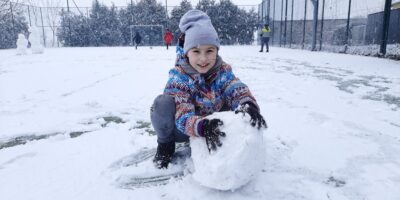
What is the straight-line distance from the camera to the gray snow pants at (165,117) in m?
1.83

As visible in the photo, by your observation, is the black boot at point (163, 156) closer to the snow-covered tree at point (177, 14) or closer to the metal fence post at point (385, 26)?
the metal fence post at point (385, 26)

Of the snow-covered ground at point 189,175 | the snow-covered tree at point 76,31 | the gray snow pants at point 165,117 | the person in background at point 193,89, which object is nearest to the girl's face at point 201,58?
the person in background at point 193,89

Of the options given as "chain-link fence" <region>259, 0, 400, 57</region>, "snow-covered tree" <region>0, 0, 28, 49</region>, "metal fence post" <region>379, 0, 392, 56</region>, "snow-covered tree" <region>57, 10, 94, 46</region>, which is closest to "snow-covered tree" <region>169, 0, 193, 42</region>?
"snow-covered tree" <region>57, 10, 94, 46</region>

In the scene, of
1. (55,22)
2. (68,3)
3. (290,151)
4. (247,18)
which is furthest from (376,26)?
(55,22)

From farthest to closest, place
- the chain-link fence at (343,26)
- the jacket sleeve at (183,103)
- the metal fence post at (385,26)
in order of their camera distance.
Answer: the chain-link fence at (343,26) < the metal fence post at (385,26) < the jacket sleeve at (183,103)

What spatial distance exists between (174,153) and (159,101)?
47cm

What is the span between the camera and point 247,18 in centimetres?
2666

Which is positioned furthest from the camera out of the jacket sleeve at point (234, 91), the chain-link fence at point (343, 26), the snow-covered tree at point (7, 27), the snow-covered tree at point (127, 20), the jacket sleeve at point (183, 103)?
the snow-covered tree at point (127, 20)

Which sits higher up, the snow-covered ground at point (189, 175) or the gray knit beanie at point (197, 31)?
the gray knit beanie at point (197, 31)

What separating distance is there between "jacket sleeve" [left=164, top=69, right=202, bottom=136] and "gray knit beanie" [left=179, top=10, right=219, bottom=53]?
19cm

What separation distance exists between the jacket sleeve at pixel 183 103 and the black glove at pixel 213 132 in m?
0.05

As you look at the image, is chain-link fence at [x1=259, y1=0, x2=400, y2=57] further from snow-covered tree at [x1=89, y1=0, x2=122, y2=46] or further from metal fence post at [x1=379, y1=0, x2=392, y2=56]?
snow-covered tree at [x1=89, y1=0, x2=122, y2=46]

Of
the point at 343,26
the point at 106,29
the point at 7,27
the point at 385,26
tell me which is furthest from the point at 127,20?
A: the point at 385,26

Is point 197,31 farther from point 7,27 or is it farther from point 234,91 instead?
point 7,27
